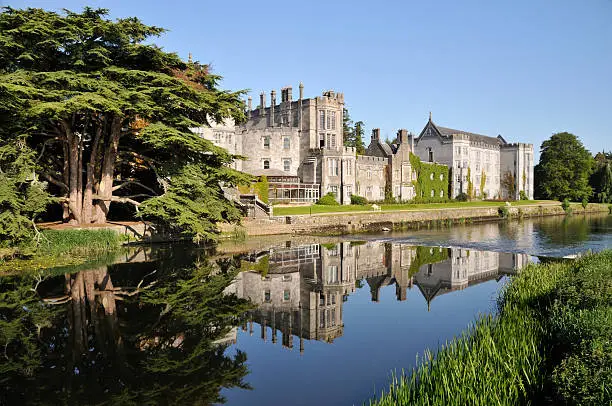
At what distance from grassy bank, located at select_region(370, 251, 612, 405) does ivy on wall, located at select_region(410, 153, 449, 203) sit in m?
42.6

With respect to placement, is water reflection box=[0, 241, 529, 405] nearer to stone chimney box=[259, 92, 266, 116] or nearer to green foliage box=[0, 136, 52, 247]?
green foliage box=[0, 136, 52, 247]

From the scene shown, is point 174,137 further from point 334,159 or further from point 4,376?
point 334,159

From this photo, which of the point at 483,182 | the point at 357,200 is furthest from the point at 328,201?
the point at 483,182

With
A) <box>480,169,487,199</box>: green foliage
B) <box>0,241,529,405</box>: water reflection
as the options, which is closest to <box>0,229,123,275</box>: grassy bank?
Result: <box>0,241,529,405</box>: water reflection

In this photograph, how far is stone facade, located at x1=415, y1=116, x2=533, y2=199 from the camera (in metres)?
57.6

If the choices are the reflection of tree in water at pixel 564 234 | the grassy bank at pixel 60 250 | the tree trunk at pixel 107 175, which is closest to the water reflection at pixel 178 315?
the grassy bank at pixel 60 250

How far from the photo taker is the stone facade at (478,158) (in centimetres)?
5756

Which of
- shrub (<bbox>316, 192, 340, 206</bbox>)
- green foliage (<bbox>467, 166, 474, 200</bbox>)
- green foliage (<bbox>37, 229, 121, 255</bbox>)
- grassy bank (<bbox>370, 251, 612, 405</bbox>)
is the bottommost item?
grassy bank (<bbox>370, 251, 612, 405</bbox>)

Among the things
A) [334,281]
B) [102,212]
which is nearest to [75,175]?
[102,212]

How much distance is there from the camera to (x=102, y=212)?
2236 cm

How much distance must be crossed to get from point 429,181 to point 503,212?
9.34 m

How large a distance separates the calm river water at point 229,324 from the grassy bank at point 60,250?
113cm

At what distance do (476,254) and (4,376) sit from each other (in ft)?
62.3

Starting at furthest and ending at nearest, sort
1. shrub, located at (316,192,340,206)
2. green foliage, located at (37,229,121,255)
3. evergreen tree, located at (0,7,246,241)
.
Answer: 1. shrub, located at (316,192,340,206)
2. evergreen tree, located at (0,7,246,241)
3. green foliage, located at (37,229,121,255)
